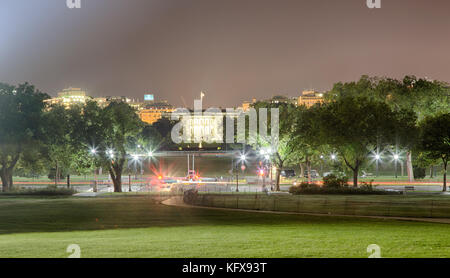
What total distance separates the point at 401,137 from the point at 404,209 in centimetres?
2634

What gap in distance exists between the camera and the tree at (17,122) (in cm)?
6338

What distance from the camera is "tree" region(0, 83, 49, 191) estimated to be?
6338 centimetres

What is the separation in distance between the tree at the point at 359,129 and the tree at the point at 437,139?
1.98 m

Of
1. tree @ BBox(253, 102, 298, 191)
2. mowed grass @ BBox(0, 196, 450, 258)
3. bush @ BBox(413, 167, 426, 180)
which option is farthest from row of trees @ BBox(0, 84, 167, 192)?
bush @ BBox(413, 167, 426, 180)

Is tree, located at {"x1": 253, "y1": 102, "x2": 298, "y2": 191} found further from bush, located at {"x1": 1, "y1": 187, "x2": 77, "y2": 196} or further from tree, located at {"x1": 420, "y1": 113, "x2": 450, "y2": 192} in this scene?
bush, located at {"x1": 1, "y1": 187, "x2": 77, "y2": 196}

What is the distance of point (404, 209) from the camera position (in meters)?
37.6

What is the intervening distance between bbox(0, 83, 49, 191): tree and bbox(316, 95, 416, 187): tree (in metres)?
35.1

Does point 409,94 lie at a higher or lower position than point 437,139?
higher

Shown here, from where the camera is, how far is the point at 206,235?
2422 centimetres

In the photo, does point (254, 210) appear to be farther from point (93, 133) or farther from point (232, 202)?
point (93, 133)

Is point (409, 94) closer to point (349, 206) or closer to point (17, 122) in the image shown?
point (349, 206)

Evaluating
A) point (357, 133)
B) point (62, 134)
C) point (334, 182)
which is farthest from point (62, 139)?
point (357, 133)

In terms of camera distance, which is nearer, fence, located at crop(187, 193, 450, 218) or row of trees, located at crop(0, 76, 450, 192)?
fence, located at crop(187, 193, 450, 218)

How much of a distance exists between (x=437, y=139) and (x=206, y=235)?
4576 cm
